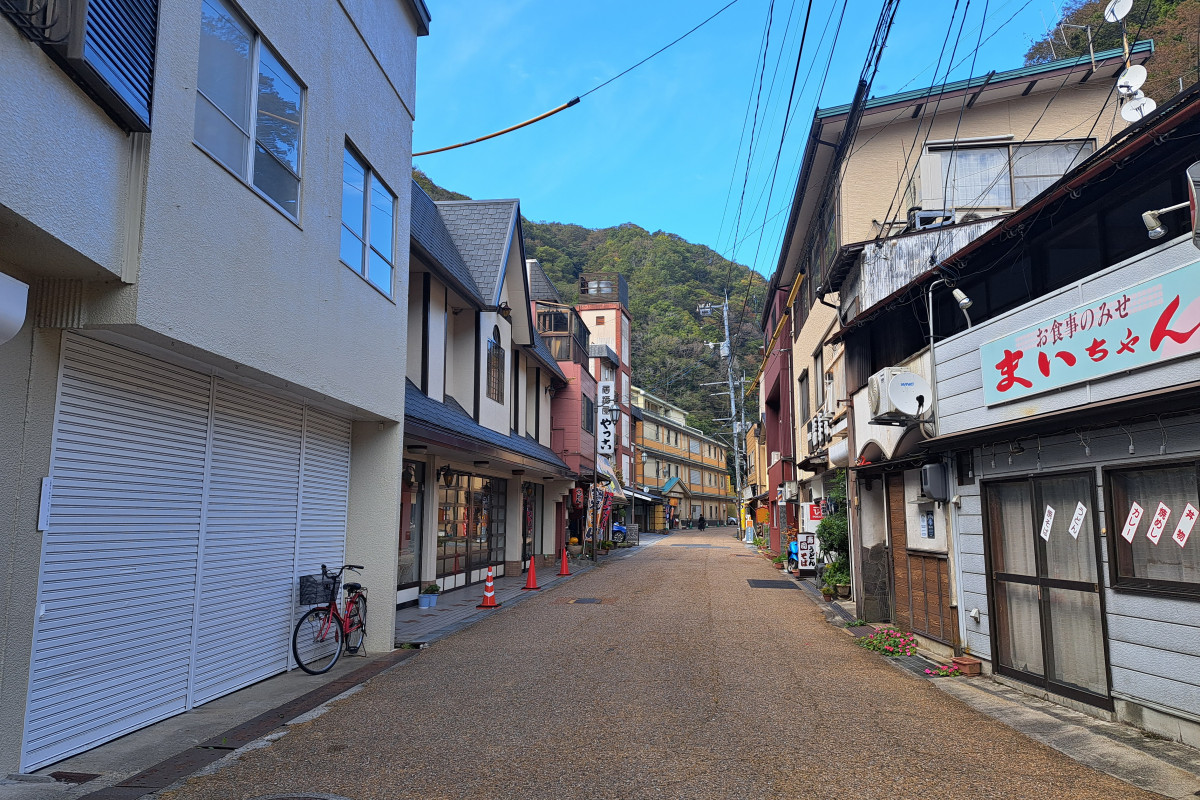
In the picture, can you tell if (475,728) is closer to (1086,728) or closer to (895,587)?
(1086,728)

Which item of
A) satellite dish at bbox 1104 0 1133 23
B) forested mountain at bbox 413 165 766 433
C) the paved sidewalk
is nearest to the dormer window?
the paved sidewalk

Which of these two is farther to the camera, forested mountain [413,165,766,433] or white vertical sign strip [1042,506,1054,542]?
forested mountain [413,165,766,433]

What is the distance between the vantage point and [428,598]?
14.7 metres

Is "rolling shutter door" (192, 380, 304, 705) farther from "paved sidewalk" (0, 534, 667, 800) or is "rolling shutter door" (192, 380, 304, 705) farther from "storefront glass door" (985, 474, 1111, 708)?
"storefront glass door" (985, 474, 1111, 708)

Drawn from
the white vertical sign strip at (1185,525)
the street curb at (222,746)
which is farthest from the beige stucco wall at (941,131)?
the street curb at (222,746)

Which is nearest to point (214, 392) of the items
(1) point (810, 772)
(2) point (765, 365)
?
(1) point (810, 772)

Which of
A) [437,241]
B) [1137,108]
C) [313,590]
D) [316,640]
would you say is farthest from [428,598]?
[1137,108]

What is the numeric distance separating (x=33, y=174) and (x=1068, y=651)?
8.79 metres

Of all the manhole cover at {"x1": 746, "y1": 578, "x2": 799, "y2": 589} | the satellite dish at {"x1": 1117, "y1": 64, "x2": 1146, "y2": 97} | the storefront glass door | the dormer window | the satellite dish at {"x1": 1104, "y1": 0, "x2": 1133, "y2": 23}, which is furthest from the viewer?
the dormer window

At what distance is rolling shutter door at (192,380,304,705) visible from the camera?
745cm

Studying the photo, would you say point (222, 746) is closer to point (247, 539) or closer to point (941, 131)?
point (247, 539)

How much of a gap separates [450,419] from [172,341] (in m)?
8.95

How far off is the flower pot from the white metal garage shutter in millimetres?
8048

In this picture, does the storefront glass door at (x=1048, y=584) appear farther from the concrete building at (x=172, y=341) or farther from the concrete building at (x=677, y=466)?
the concrete building at (x=677, y=466)
